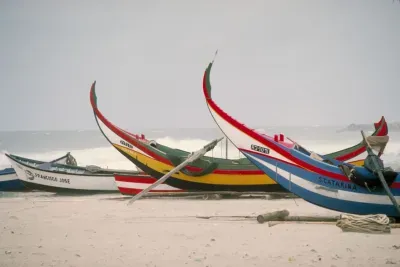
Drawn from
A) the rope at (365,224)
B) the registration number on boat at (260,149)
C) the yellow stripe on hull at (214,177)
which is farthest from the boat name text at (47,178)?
the rope at (365,224)

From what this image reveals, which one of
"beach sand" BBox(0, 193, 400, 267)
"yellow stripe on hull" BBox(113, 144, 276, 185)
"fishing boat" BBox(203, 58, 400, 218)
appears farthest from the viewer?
"yellow stripe on hull" BBox(113, 144, 276, 185)

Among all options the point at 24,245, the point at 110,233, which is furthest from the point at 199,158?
the point at 24,245

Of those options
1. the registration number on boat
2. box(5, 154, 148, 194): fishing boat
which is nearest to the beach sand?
the registration number on boat

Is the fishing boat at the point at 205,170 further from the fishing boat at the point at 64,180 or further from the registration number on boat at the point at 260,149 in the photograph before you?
the registration number on boat at the point at 260,149

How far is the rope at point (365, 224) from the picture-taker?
6125 mm

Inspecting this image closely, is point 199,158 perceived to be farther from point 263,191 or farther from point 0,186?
point 0,186

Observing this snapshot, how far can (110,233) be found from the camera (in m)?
6.79

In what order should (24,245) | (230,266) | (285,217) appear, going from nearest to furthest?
1. (230,266)
2. (24,245)
3. (285,217)

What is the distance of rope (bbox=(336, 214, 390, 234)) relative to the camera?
612 centimetres

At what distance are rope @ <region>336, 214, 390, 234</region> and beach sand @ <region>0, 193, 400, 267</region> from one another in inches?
5.7

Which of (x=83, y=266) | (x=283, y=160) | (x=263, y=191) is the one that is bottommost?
(x=83, y=266)

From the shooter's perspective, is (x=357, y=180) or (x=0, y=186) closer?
(x=357, y=180)

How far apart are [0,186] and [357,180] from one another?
42.9 ft

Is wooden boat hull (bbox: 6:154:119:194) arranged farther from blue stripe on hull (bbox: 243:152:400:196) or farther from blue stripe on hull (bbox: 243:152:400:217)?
blue stripe on hull (bbox: 243:152:400:217)
